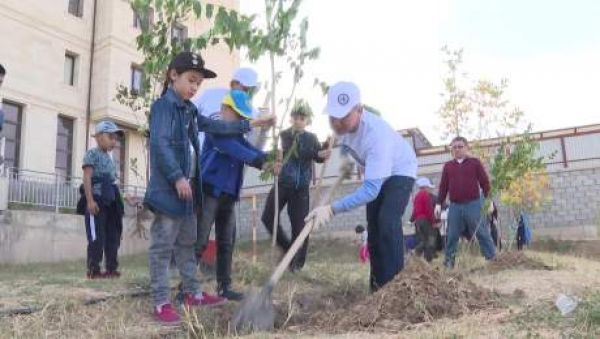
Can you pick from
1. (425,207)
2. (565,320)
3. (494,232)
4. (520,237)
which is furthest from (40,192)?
(565,320)

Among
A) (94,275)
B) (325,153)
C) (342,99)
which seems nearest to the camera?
(342,99)

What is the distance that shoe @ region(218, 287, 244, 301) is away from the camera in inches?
161

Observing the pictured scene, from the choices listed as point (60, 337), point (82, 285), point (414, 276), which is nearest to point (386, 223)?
point (414, 276)

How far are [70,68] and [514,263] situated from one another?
17.7 metres

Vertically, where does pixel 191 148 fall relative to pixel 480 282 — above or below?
above

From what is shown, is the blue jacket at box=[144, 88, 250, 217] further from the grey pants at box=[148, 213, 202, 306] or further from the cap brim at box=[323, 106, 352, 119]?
the cap brim at box=[323, 106, 352, 119]

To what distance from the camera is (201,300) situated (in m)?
3.79

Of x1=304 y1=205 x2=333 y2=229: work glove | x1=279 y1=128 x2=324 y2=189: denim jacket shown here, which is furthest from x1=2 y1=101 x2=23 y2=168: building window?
x1=304 y1=205 x2=333 y2=229: work glove

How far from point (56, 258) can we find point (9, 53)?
7.50m

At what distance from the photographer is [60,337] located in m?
3.08

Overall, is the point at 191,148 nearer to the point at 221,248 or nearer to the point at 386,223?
the point at 221,248

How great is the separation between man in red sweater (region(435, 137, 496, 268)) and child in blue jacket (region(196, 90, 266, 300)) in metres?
3.04

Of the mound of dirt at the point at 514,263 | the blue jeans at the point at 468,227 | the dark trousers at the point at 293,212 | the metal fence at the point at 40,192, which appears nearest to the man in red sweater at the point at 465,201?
the blue jeans at the point at 468,227

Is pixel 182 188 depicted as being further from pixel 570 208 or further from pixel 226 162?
pixel 570 208
